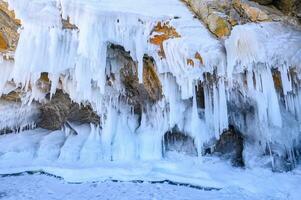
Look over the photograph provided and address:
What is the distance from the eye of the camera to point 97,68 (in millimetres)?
8297

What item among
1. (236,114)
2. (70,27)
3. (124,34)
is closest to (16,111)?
(70,27)

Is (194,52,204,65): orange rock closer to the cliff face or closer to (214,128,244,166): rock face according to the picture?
the cliff face

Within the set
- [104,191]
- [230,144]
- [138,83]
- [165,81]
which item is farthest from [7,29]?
[230,144]

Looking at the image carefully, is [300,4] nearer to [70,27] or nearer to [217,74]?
[217,74]

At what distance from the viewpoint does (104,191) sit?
23.6 feet

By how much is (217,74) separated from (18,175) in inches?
175

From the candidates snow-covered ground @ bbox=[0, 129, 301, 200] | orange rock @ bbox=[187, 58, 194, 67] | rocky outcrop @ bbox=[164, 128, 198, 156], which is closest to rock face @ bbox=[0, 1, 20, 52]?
snow-covered ground @ bbox=[0, 129, 301, 200]

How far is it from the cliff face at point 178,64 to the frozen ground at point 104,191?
145cm

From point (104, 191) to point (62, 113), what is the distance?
3342 mm

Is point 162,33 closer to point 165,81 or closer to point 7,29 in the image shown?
point 165,81

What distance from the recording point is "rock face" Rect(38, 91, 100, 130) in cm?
969

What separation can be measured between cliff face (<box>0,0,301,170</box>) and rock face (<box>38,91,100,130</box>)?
444 millimetres

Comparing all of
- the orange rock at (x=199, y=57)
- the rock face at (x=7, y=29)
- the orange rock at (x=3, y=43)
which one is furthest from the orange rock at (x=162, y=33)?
the orange rock at (x=3, y=43)

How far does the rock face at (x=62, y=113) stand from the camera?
969 centimetres
